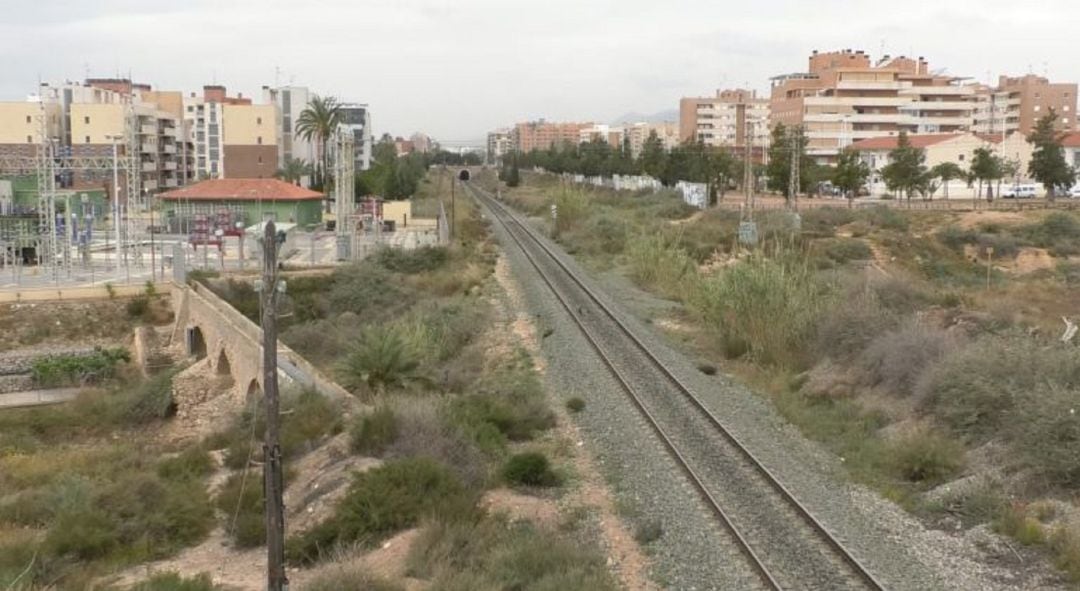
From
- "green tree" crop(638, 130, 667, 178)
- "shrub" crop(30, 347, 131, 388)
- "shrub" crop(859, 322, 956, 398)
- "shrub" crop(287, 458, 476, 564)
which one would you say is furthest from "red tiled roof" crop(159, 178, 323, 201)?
"shrub" crop(287, 458, 476, 564)

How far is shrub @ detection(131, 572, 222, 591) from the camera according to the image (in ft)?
35.5

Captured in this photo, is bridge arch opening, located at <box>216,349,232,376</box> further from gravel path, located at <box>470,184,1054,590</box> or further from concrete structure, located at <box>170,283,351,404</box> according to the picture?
gravel path, located at <box>470,184,1054,590</box>

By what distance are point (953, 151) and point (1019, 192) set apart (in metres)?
7.00

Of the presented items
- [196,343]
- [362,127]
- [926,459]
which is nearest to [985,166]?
[196,343]

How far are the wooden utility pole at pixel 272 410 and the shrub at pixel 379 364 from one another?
8.93 meters

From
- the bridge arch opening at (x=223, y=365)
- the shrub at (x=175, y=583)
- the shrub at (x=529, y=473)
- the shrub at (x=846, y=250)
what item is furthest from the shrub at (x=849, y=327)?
the shrub at (x=846, y=250)

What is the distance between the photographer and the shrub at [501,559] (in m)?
10.4

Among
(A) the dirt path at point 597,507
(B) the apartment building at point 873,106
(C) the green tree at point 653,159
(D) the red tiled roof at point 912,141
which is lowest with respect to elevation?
(A) the dirt path at point 597,507

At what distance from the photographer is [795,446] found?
52.3 ft

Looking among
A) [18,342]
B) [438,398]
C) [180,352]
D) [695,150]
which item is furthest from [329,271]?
[695,150]

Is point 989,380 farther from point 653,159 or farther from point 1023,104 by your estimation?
point 1023,104

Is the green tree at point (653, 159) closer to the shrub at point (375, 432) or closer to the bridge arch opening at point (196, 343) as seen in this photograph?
the bridge arch opening at point (196, 343)

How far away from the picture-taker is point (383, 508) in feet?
41.7

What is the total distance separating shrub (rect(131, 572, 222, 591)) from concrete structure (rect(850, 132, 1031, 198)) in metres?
81.4
